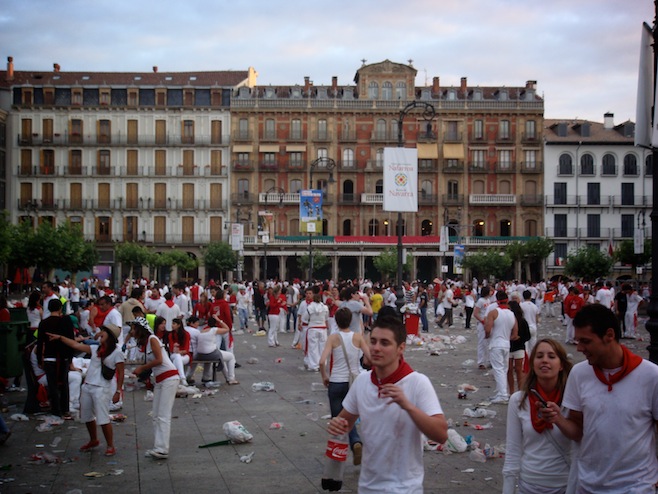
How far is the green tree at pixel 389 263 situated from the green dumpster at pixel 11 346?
147 feet

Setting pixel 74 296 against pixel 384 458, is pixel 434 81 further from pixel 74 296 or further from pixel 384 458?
pixel 384 458

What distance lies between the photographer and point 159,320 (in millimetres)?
11312

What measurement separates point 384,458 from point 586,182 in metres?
66.2

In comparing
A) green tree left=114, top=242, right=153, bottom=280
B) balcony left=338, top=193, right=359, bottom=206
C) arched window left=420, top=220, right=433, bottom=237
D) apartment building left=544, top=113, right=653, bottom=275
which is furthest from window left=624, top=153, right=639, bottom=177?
green tree left=114, top=242, right=153, bottom=280

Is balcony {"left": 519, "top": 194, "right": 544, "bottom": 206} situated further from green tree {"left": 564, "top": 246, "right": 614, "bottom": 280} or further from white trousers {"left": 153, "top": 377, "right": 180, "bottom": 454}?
white trousers {"left": 153, "top": 377, "right": 180, "bottom": 454}

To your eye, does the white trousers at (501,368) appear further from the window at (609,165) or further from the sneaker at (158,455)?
the window at (609,165)

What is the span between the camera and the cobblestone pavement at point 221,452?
24.9 ft

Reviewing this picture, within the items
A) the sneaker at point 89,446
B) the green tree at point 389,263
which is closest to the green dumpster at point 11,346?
the sneaker at point 89,446

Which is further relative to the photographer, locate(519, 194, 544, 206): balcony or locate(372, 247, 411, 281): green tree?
locate(519, 194, 544, 206): balcony

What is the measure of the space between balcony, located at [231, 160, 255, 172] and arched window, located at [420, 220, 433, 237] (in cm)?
1441

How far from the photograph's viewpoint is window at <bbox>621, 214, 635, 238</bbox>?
6644 centimetres

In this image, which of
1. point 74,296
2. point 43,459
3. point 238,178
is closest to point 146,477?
point 43,459

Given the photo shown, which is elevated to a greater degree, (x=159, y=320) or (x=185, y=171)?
(x=185, y=171)

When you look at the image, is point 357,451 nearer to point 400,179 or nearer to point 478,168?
point 400,179
